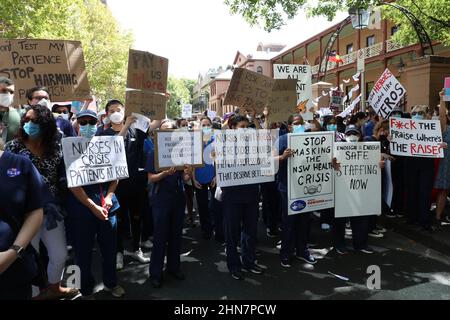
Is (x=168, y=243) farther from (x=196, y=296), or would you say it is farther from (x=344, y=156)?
(x=344, y=156)

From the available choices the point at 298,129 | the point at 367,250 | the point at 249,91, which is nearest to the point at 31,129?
the point at 249,91

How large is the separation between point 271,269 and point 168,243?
1.40 m

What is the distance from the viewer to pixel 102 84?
99.9 feet

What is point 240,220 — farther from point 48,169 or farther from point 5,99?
point 5,99

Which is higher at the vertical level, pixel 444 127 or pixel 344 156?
pixel 444 127

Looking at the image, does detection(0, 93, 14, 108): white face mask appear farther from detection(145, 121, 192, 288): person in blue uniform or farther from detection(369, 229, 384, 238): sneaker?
detection(369, 229, 384, 238): sneaker

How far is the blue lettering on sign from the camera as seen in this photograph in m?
4.82

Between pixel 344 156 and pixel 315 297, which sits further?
pixel 344 156

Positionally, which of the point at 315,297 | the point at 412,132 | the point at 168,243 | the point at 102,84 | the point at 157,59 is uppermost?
the point at 102,84

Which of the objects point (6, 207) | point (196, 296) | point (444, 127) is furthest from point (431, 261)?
point (6, 207)

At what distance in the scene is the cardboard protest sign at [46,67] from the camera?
496 centimetres

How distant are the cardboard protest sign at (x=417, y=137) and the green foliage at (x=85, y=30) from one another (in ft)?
42.6

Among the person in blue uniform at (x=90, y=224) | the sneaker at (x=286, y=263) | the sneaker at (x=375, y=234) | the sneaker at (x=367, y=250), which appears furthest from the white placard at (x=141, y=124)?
the sneaker at (x=375, y=234)

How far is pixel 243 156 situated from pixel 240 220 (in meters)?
0.81
